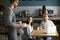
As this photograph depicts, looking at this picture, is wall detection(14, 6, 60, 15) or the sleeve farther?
wall detection(14, 6, 60, 15)

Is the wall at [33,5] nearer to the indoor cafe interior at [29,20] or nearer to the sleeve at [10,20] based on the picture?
the indoor cafe interior at [29,20]

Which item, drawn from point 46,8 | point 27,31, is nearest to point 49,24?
point 27,31

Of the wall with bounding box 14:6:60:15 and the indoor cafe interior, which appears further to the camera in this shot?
the wall with bounding box 14:6:60:15

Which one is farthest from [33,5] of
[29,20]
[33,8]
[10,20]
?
[10,20]

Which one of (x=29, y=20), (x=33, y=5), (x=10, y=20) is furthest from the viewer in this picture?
(x=33, y=5)

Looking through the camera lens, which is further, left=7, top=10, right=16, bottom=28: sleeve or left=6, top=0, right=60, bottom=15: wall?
left=6, top=0, right=60, bottom=15: wall

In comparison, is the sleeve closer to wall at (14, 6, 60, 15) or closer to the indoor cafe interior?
the indoor cafe interior

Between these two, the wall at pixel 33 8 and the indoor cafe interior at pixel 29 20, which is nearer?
the indoor cafe interior at pixel 29 20

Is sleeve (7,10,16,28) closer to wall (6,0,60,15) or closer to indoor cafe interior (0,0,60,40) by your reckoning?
indoor cafe interior (0,0,60,40)

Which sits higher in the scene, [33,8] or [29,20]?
[33,8]

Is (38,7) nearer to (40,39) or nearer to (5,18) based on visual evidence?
Result: (40,39)

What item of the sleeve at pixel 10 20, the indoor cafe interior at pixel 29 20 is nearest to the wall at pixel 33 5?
the indoor cafe interior at pixel 29 20

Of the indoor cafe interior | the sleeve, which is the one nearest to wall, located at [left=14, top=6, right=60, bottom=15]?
the indoor cafe interior

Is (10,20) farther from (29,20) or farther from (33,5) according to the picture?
(33,5)
